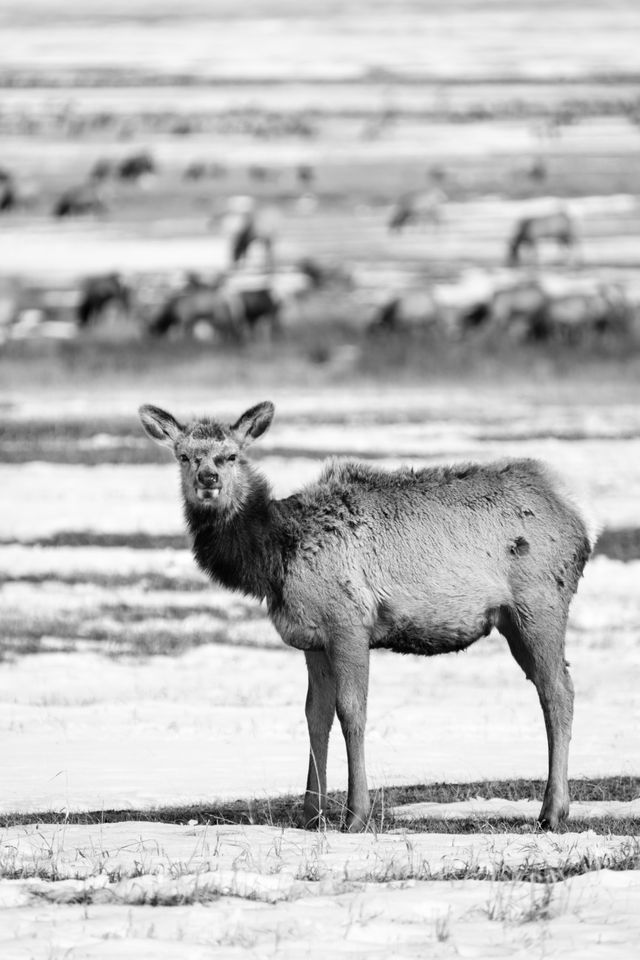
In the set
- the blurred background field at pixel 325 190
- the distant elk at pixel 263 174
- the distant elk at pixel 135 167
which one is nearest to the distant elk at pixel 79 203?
the blurred background field at pixel 325 190

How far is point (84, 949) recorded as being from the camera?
5.37 metres

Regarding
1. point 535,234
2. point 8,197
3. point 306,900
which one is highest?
point 8,197

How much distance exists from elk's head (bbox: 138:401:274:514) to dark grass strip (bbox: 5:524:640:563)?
28.3 ft

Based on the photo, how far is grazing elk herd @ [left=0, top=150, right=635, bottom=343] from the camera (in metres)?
33.3

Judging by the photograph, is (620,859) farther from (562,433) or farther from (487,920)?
(562,433)

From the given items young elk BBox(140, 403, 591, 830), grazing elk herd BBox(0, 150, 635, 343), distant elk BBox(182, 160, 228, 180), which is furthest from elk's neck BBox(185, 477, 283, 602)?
distant elk BBox(182, 160, 228, 180)

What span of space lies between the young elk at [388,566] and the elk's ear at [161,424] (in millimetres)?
250

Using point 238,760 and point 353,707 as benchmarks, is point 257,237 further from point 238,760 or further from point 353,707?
point 353,707

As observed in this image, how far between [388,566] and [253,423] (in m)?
1.12

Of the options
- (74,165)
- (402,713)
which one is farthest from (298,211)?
(402,713)

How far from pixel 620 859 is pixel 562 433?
1827cm

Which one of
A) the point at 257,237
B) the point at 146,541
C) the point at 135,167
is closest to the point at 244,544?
the point at 146,541

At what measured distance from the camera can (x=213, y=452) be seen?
833 centimetres

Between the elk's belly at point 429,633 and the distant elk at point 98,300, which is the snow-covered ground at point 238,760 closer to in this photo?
the elk's belly at point 429,633
